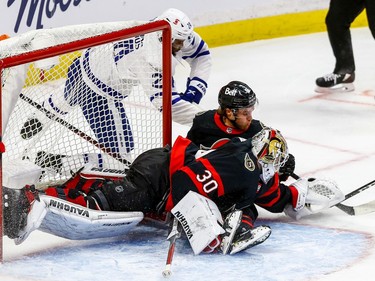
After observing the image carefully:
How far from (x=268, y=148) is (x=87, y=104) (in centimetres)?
78

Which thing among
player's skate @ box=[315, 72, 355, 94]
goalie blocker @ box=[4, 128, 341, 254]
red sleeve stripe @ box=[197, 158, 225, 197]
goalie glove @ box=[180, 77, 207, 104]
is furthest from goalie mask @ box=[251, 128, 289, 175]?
player's skate @ box=[315, 72, 355, 94]

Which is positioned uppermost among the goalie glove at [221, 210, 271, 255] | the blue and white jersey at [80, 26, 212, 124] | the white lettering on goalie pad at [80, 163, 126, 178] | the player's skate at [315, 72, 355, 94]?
the blue and white jersey at [80, 26, 212, 124]

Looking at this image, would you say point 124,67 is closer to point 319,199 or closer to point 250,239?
point 319,199

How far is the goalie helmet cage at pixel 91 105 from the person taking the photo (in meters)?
3.70

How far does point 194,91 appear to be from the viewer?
4.52 metres

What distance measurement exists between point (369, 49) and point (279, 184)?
3.20 metres

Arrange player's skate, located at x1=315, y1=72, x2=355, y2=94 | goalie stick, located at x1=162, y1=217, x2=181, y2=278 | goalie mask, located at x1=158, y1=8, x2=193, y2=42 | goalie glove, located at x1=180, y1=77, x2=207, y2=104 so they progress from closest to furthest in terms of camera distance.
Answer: goalie stick, located at x1=162, y1=217, x2=181, y2=278 → goalie mask, located at x1=158, y1=8, x2=193, y2=42 → goalie glove, located at x1=180, y1=77, x2=207, y2=104 → player's skate, located at x1=315, y1=72, x2=355, y2=94

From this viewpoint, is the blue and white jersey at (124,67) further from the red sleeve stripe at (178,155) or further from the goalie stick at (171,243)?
the goalie stick at (171,243)

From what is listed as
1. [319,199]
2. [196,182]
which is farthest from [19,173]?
[319,199]

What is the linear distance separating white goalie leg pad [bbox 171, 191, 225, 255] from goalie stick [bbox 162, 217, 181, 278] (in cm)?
3

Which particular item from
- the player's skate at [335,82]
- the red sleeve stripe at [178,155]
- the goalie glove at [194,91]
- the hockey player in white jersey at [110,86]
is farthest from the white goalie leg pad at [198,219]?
the player's skate at [335,82]

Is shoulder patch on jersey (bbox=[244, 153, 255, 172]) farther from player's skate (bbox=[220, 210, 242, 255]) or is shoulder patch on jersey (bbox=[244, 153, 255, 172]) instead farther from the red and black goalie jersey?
player's skate (bbox=[220, 210, 242, 255])

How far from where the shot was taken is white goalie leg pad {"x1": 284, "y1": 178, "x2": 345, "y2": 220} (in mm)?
3822

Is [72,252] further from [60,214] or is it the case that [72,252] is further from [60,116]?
[60,116]
